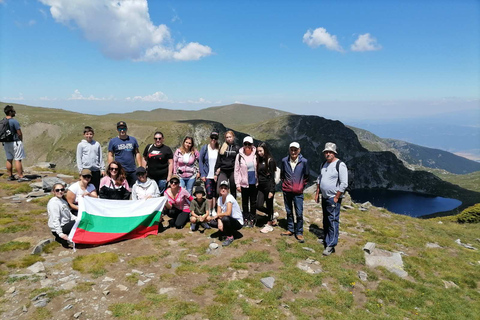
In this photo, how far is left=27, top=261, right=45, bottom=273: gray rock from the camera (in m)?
8.20

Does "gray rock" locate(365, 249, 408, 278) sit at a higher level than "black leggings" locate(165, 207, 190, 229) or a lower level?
lower

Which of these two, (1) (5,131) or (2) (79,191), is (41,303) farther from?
(1) (5,131)

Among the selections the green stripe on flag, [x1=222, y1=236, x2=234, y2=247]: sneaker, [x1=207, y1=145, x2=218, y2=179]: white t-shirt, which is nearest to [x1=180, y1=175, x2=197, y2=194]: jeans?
[x1=207, y1=145, x2=218, y2=179]: white t-shirt

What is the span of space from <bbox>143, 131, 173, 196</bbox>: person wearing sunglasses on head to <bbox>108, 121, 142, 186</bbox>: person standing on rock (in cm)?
70

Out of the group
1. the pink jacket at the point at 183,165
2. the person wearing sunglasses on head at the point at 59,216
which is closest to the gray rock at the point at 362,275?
the pink jacket at the point at 183,165

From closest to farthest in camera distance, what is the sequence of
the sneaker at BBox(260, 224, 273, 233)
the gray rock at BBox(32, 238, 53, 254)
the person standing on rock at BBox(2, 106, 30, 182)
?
the gray rock at BBox(32, 238, 53, 254) < the sneaker at BBox(260, 224, 273, 233) < the person standing on rock at BBox(2, 106, 30, 182)

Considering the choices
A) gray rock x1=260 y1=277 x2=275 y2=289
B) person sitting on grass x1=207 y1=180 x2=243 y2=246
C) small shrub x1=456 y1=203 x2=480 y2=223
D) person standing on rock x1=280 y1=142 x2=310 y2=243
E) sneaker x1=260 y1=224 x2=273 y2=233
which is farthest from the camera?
small shrub x1=456 y1=203 x2=480 y2=223

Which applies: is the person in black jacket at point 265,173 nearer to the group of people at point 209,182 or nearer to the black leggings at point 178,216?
the group of people at point 209,182

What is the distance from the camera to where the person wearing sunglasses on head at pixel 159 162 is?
40.3ft

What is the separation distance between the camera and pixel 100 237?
10.4m

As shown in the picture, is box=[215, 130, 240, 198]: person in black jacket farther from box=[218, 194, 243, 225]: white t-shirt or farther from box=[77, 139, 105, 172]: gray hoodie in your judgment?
box=[77, 139, 105, 172]: gray hoodie

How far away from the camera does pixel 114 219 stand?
35.7 ft

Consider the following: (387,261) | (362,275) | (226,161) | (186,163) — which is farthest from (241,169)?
(387,261)

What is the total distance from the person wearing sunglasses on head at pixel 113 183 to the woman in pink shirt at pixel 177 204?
2.28 m
